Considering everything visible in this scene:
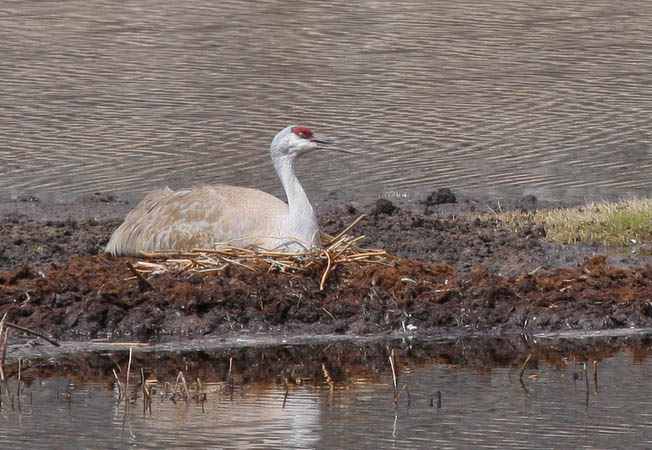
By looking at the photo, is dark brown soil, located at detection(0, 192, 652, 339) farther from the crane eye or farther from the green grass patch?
the green grass patch

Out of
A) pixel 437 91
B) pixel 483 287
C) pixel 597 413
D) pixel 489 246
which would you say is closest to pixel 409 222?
pixel 489 246

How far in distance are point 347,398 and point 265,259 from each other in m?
2.75

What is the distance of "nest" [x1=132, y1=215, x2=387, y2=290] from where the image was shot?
33.8 feet

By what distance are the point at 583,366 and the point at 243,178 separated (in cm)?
781

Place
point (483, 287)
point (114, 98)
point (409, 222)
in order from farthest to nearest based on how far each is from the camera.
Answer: point (114, 98) < point (409, 222) < point (483, 287)

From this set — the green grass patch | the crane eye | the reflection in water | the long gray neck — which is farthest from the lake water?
the reflection in water

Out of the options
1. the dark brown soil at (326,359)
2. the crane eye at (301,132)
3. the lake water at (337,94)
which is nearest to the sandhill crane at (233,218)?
the crane eye at (301,132)

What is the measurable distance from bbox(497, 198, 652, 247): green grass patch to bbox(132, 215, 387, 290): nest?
264 centimetres

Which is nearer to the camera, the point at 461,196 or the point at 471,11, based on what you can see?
the point at 461,196

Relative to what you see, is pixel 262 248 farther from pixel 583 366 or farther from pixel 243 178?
pixel 243 178

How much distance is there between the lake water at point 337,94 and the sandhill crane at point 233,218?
Answer: 352cm

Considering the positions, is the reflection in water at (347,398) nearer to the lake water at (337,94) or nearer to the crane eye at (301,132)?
the crane eye at (301,132)

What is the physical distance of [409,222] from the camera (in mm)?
13102

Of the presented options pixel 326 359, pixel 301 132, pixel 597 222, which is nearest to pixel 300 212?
pixel 301 132
